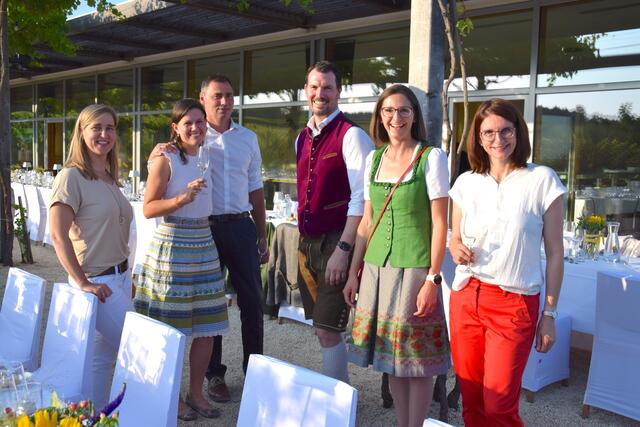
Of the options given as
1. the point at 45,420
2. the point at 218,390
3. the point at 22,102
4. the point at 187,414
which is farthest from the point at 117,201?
the point at 22,102

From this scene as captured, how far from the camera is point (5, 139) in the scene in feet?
23.0

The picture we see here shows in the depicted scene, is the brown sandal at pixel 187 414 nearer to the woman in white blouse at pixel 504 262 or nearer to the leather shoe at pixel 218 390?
the leather shoe at pixel 218 390

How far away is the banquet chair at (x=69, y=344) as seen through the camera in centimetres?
230

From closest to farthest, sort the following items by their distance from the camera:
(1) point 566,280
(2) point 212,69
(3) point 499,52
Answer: (1) point 566,280 → (3) point 499,52 → (2) point 212,69

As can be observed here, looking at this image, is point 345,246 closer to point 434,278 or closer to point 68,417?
point 434,278

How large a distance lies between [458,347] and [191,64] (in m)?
10.0

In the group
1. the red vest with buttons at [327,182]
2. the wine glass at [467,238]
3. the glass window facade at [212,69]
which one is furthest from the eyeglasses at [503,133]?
the glass window facade at [212,69]

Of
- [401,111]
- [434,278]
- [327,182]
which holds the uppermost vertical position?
[401,111]

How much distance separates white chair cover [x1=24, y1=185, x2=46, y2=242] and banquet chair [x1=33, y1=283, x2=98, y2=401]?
6.62 metres

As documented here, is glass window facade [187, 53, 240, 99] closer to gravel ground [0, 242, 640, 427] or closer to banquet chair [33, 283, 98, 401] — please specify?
gravel ground [0, 242, 640, 427]

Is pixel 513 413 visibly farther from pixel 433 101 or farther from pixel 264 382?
pixel 433 101

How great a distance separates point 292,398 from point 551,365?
99.9 inches

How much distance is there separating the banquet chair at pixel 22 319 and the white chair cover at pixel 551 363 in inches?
101

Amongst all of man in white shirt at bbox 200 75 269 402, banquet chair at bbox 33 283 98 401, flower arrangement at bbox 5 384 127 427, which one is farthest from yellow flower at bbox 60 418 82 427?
man in white shirt at bbox 200 75 269 402
